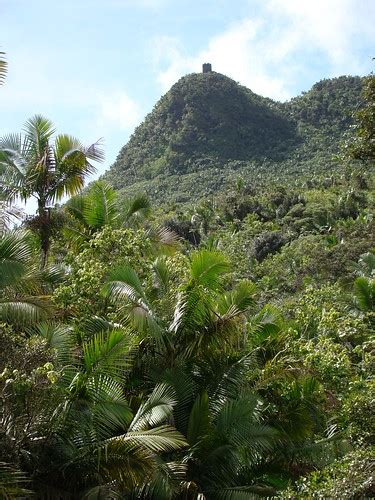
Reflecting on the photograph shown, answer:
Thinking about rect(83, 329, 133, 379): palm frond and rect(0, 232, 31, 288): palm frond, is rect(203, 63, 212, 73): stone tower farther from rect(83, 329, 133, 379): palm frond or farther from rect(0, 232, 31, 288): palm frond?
rect(83, 329, 133, 379): palm frond

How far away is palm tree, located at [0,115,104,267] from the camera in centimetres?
1204

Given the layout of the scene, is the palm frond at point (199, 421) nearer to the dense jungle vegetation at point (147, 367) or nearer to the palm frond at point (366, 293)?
the dense jungle vegetation at point (147, 367)

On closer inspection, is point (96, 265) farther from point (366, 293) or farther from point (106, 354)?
point (366, 293)

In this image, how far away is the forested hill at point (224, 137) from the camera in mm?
86500

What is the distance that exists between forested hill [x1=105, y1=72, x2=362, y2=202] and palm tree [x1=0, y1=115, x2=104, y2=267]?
64588 millimetres

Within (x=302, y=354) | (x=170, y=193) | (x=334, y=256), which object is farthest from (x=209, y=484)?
(x=170, y=193)

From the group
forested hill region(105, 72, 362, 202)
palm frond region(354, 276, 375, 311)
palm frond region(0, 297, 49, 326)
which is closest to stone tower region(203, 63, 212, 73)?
forested hill region(105, 72, 362, 202)

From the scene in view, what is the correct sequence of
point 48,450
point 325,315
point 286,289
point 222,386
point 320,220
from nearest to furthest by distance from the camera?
point 48,450
point 222,386
point 325,315
point 286,289
point 320,220

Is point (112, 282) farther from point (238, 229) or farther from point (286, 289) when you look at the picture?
point (238, 229)

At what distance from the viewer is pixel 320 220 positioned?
4819 centimetres

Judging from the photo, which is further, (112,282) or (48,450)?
(112,282)

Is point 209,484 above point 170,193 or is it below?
below

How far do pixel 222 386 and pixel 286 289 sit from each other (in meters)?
24.0

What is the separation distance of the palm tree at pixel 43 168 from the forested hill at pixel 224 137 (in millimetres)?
64588
